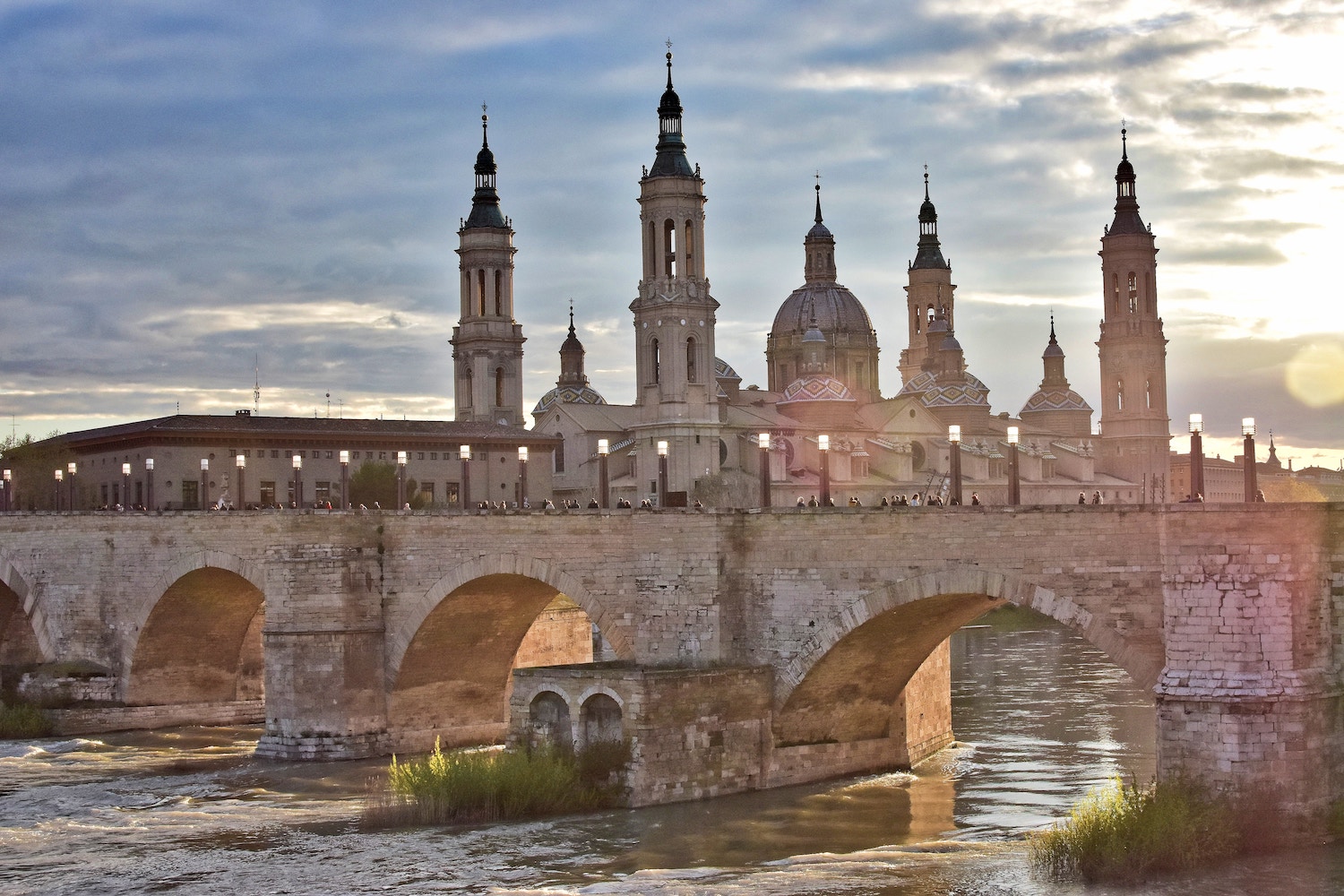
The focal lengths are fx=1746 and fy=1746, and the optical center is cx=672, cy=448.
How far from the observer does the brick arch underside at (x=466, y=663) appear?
36.1m

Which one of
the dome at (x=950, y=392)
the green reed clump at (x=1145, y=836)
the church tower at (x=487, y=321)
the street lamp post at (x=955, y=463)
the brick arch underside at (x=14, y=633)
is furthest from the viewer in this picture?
the dome at (x=950, y=392)

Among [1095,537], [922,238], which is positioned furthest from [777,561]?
[922,238]

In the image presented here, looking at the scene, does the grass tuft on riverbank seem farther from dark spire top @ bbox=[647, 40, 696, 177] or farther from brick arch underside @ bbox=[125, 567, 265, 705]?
dark spire top @ bbox=[647, 40, 696, 177]

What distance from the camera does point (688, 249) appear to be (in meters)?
83.6

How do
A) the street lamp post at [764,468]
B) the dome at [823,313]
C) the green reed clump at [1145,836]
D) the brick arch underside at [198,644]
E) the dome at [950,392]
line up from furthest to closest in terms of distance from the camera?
the dome at [823,313]
the dome at [950,392]
the brick arch underside at [198,644]
the street lamp post at [764,468]
the green reed clump at [1145,836]

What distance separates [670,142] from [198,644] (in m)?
44.6

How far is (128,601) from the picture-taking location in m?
43.3

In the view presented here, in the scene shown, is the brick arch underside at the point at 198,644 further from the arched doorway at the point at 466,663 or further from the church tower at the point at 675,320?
the church tower at the point at 675,320

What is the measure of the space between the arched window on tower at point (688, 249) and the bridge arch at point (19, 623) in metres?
40.4

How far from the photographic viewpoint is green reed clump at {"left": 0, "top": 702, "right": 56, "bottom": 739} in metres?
41.7

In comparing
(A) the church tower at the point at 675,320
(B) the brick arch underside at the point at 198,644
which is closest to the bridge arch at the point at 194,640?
(B) the brick arch underside at the point at 198,644

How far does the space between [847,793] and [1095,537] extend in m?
7.20

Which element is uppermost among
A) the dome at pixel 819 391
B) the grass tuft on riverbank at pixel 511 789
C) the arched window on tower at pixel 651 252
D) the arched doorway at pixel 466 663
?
the arched window on tower at pixel 651 252

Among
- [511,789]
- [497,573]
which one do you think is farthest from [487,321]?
[511,789]
